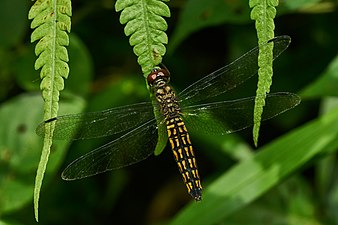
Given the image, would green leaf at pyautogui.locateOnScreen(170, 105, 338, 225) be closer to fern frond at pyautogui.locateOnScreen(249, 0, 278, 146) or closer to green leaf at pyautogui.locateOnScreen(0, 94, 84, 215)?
green leaf at pyautogui.locateOnScreen(0, 94, 84, 215)

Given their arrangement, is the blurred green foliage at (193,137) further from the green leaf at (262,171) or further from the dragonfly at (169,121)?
the dragonfly at (169,121)

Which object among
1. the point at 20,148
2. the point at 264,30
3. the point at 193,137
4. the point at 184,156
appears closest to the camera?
the point at 264,30

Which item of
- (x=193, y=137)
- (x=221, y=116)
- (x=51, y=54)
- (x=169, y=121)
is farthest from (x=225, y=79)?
(x=51, y=54)

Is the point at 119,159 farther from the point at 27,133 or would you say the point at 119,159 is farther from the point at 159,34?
the point at 159,34

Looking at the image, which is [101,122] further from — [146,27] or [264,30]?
[264,30]

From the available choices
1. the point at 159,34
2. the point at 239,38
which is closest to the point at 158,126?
the point at 159,34

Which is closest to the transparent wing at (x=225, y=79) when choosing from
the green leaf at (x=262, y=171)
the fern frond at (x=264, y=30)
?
the green leaf at (x=262, y=171)
